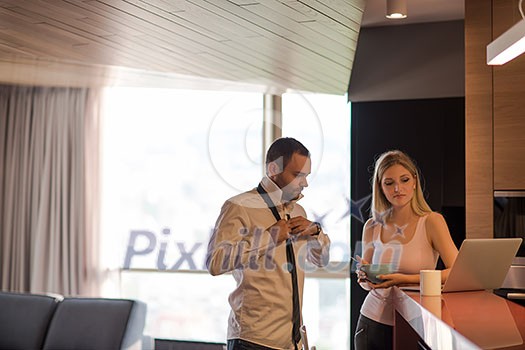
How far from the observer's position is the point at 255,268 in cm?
286

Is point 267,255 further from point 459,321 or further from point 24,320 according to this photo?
point 24,320

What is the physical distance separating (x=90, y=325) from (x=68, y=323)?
0.20m

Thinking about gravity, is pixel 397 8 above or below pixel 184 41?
above

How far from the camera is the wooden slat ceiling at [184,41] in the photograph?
3.25 meters

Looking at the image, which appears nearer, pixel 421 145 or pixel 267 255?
pixel 267 255

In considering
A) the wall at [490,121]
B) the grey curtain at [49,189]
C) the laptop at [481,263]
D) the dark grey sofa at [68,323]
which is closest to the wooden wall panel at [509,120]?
the wall at [490,121]

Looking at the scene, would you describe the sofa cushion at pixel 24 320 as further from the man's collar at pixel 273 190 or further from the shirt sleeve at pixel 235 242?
the man's collar at pixel 273 190

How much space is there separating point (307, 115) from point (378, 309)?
3351mm

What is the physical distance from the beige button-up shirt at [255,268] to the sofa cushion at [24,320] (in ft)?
9.41

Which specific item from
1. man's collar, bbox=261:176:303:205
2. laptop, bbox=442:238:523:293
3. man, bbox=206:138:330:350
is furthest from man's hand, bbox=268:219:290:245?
laptop, bbox=442:238:523:293

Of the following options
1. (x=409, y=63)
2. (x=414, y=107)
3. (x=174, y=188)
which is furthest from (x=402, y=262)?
(x=174, y=188)

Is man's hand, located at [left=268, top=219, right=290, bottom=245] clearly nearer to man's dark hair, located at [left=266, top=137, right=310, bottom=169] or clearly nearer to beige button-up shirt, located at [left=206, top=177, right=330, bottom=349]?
beige button-up shirt, located at [left=206, top=177, right=330, bottom=349]

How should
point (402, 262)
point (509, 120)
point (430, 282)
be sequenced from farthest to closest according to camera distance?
point (509, 120), point (402, 262), point (430, 282)

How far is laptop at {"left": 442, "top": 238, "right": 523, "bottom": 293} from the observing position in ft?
8.91
